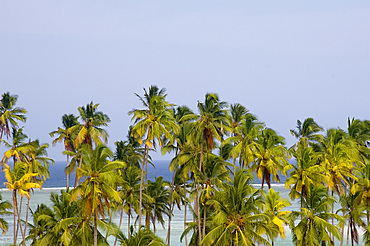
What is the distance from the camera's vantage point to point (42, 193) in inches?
4813

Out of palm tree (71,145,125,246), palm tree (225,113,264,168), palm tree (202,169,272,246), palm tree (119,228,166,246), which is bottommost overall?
palm tree (119,228,166,246)

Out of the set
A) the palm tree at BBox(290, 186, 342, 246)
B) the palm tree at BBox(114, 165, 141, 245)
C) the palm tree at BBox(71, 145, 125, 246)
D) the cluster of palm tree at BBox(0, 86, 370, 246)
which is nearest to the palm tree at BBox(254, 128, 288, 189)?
the cluster of palm tree at BBox(0, 86, 370, 246)

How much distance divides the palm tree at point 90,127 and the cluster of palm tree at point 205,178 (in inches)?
3.8

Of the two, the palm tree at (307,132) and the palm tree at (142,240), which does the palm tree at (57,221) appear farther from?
the palm tree at (307,132)

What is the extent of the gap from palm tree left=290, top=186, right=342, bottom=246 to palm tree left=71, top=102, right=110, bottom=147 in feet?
69.7

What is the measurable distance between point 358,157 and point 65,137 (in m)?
28.8

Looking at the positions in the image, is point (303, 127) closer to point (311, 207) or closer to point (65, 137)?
point (311, 207)

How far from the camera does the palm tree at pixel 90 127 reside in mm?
49875

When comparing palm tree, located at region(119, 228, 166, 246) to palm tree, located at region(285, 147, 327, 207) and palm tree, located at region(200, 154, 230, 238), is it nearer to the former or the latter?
palm tree, located at region(200, 154, 230, 238)

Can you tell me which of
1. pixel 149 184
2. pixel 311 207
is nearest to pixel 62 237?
pixel 149 184

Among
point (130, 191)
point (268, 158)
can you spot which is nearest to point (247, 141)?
point (268, 158)

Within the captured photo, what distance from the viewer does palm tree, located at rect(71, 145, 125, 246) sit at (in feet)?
113

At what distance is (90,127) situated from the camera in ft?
166

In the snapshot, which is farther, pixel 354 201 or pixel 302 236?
pixel 354 201
